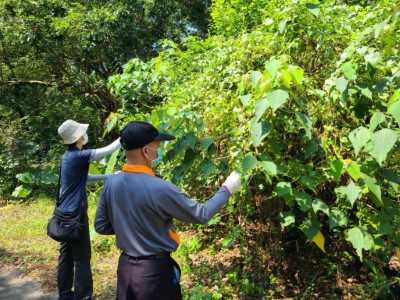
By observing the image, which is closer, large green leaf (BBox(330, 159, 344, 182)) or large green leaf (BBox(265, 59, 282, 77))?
large green leaf (BBox(265, 59, 282, 77))

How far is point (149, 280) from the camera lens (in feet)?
6.54

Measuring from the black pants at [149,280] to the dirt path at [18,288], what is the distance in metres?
2.43

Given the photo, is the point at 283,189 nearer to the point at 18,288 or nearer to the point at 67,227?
the point at 67,227

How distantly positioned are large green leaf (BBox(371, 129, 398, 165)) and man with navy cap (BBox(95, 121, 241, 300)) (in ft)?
2.64

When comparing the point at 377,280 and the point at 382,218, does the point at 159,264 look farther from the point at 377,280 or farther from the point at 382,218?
the point at 377,280

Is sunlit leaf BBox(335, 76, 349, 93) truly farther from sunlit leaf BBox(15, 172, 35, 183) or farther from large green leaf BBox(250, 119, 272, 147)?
sunlit leaf BBox(15, 172, 35, 183)

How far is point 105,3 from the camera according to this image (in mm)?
10469

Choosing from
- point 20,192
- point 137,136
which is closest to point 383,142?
point 137,136

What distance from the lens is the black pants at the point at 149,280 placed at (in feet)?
6.54

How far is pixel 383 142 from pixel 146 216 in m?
1.22

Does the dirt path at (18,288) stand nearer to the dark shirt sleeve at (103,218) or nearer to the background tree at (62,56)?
the dark shirt sleeve at (103,218)

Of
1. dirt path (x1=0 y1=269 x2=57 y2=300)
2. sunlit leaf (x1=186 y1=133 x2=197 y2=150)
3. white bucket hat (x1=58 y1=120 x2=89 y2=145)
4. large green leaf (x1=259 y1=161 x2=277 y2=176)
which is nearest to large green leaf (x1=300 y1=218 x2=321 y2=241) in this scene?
large green leaf (x1=259 y1=161 x2=277 y2=176)

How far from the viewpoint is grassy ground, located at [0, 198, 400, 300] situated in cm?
366

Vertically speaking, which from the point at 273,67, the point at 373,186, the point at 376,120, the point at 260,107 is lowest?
the point at 373,186
